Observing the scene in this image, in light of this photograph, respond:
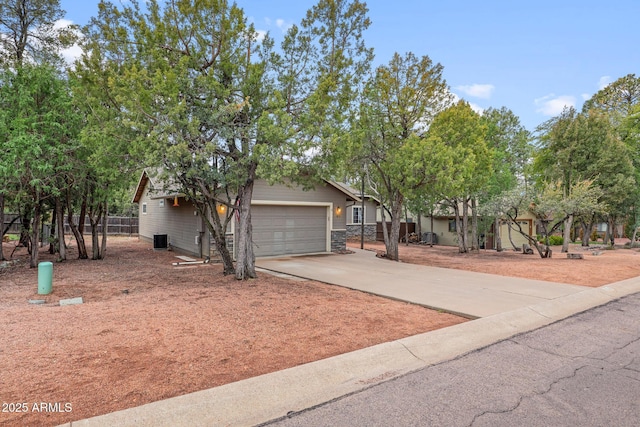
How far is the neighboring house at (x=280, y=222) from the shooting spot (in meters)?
13.8

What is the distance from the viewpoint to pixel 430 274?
1040 cm

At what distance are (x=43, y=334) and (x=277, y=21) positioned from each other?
7.68 m

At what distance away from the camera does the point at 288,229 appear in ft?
48.5

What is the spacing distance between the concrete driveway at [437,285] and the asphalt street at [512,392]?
162 cm

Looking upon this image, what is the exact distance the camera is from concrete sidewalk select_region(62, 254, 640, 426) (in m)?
2.81

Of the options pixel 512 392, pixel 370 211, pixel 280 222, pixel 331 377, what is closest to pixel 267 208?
pixel 280 222

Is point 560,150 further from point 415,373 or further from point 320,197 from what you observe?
point 415,373

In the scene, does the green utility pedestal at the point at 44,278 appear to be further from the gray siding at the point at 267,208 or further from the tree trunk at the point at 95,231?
the tree trunk at the point at 95,231

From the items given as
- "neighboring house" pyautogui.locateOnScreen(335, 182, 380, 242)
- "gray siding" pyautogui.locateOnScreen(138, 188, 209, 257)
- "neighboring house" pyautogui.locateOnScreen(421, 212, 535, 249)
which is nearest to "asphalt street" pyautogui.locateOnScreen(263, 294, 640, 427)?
"gray siding" pyautogui.locateOnScreen(138, 188, 209, 257)

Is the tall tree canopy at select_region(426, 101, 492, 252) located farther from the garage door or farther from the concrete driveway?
the garage door

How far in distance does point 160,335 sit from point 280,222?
9.95 m

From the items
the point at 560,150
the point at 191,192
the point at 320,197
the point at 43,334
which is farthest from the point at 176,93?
the point at 560,150

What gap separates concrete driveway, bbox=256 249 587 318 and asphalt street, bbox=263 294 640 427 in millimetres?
1621

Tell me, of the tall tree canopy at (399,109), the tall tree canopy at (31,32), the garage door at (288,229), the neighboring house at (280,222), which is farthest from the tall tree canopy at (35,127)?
the tall tree canopy at (399,109)
